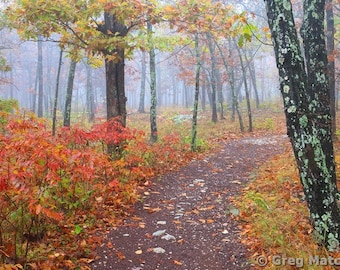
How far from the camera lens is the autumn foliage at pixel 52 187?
3.89 m

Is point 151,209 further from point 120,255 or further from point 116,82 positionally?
point 116,82

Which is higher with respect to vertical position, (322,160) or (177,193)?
(322,160)

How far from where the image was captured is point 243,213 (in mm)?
5961

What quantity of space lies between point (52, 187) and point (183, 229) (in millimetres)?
2400

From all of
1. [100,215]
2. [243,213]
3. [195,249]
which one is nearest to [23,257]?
[100,215]

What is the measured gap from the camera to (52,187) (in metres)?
5.39

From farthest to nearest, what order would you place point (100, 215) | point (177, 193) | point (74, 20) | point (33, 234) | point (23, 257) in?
point (74, 20)
point (177, 193)
point (100, 215)
point (33, 234)
point (23, 257)

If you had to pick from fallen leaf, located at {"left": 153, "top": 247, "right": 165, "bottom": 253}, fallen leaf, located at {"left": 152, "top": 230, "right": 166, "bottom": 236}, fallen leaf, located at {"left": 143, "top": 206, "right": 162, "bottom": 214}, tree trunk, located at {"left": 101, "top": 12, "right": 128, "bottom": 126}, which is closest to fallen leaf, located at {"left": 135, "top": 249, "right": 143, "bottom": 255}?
fallen leaf, located at {"left": 153, "top": 247, "right": 165, "bottom": 253}

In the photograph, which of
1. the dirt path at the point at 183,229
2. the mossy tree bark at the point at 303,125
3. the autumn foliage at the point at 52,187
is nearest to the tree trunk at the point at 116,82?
the autumn foliage at the point at 52,187

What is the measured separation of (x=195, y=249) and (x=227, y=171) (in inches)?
188

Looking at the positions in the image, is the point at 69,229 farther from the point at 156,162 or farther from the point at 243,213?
the point at 156,162

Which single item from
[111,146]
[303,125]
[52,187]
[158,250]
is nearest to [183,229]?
[158,250]

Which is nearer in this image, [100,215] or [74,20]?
[100,215]

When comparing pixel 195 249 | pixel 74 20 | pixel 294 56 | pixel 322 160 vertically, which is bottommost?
pixel 195 249
